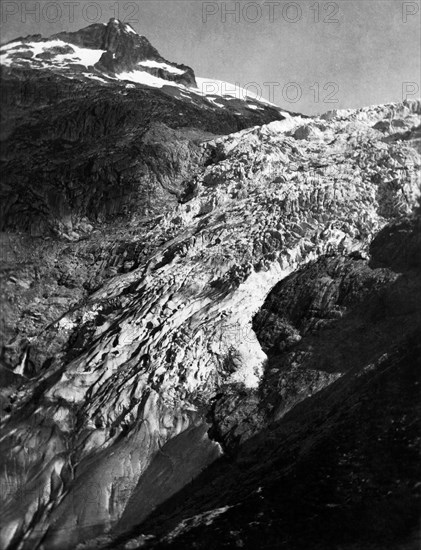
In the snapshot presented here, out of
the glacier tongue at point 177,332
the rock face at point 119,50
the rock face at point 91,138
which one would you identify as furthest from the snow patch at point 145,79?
the glacier tongue at point 177,332

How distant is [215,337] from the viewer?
4181 centimetres

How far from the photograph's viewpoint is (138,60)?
100438mm

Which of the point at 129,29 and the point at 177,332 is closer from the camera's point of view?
the point at 177,332

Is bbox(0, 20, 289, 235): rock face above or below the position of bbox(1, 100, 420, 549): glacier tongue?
above

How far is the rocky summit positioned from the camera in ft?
106

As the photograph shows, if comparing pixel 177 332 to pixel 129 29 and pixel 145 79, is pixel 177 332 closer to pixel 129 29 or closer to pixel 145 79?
pixel 129 29

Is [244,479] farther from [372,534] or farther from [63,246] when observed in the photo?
[63,246]

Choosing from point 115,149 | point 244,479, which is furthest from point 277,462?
point 115,149

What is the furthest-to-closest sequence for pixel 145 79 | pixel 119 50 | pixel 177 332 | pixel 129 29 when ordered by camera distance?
pixel 119 50 → pixel 145 79 → pixel 129 29 → pixel 177 332

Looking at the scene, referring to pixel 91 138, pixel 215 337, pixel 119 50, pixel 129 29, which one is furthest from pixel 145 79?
pixel 215 337

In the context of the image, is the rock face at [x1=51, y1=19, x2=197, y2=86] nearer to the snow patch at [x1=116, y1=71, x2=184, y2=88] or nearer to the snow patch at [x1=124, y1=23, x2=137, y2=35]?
the snow patch at [x1=124, y1=23, x2=137, y2=35]

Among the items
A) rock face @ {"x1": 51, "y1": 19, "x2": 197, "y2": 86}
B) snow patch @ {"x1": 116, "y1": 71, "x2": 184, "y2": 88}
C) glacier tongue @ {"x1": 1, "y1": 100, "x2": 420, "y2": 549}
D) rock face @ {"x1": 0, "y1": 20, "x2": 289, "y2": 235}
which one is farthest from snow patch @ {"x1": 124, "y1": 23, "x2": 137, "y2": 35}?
glacier tongue @ {"x1": 1, "y1": 100, "x2": 420, "y2": 549}

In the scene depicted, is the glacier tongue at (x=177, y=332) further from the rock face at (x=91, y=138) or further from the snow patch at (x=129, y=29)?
the snow patch at (x=129, y=29)

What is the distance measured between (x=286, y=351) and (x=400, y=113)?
22751 millimetres
